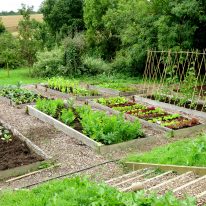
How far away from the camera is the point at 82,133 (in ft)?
30.8

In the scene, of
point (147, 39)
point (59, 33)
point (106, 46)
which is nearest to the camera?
point (147, 39)

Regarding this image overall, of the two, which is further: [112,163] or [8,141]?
[8,141]

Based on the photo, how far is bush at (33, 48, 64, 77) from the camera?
68.3 ft

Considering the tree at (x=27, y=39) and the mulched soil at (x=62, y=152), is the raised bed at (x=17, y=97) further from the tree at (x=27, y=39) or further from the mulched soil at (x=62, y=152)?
the tree at (x=27, y=39)

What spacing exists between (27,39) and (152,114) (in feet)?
→ 42.8

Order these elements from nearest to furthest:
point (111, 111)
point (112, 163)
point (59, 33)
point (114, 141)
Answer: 1. point (112, 163)
2. point (114, 141)
3. point (111, 111)
4. point (59, 33)

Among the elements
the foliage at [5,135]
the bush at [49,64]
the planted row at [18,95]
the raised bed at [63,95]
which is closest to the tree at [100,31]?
the bush at [49,64]

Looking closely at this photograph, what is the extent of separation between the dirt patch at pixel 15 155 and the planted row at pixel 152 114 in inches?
143

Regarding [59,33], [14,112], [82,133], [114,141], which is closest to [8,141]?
[82,133]

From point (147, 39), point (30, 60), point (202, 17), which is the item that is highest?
point (202, 17)

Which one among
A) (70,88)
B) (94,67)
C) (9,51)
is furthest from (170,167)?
(9,51)

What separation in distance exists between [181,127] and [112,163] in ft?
9.17

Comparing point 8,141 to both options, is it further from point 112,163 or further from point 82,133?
point 112,163

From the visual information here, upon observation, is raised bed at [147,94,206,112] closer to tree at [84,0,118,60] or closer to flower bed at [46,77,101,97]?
flower bed at [46,77,101,97]
